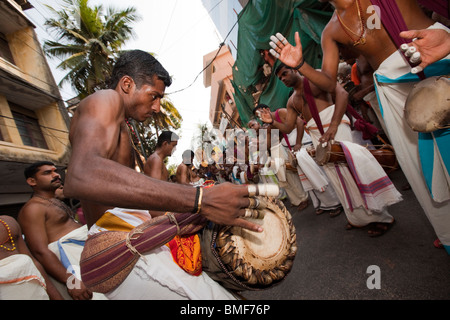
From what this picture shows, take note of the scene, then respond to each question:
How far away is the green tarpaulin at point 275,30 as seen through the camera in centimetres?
457

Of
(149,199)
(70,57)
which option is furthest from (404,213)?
(70,57)

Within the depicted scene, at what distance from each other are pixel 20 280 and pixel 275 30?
22.4 ft

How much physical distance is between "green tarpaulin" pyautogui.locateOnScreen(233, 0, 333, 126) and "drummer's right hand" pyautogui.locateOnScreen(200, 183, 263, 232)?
189 inches

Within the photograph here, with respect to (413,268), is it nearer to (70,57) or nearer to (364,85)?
(364,85)

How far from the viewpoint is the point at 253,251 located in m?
1.13

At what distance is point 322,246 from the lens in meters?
2.70

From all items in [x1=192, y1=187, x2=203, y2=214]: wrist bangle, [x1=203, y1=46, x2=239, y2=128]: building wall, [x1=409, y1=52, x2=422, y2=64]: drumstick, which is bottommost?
[x1=192, y1=187, x2=203, y2=214]: wrist bangle

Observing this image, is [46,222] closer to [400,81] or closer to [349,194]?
[349,194]

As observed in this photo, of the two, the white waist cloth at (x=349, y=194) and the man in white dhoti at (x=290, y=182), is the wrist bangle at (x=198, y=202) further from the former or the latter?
the man in white dhoti at (x=290, y=182)

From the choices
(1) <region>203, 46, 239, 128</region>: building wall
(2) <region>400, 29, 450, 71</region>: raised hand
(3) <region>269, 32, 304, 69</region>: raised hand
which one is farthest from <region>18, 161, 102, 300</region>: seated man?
(1) <region>203, 46, 239, 128</region>: building wall

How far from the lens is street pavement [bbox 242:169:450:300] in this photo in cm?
163

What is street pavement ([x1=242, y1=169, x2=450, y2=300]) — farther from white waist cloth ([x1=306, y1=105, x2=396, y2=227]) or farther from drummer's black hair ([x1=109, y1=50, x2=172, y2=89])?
drummer's black hair ([x1=109, y1=50, x2=172, y2=89])

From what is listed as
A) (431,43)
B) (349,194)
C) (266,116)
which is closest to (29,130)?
(266,116)

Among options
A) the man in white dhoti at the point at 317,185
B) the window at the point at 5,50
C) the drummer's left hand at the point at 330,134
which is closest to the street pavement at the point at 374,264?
the man in white dhoti at the point at 317,185
